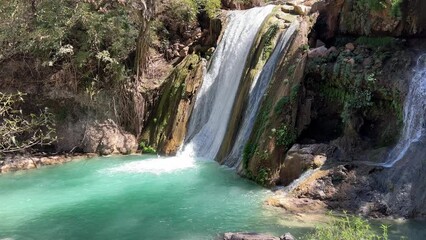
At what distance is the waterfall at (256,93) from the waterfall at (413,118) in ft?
15.8

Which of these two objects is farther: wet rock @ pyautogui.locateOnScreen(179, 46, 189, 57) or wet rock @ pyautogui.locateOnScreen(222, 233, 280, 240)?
wet rock @ pyautogui.locateOnScreen(179, 46, 189, 57)

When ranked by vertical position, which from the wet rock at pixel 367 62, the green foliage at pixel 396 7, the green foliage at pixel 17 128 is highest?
the green foliage at pixel 396 7

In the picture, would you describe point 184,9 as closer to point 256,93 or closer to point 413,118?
point 256,93

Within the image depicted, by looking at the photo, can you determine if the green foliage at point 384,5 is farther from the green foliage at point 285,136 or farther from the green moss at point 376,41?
the green foliage at point 285,136

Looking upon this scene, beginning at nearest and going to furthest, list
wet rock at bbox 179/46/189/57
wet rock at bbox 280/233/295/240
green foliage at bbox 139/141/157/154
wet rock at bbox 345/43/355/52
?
wet rock at bbox 280/233/295/240 < wet rock at bbox 345/43/355/52 < green foliage at bbox 139/141/157/154 < wet rock at bbox 179/46/189/57

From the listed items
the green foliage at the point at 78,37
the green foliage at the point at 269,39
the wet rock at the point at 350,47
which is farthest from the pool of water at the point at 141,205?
the wet rock at the point at 350,47

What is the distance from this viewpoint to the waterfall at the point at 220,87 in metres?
17.3

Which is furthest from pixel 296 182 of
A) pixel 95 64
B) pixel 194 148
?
pixel 95 64

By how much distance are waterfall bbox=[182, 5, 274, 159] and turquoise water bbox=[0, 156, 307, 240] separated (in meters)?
1.17

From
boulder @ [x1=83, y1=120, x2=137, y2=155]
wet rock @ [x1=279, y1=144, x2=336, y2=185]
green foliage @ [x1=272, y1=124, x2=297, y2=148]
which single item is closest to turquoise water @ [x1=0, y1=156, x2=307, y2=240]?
wet rock @ [x1=279, y1=144, x2=336, y2=185]

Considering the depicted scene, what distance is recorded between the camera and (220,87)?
1831 centimetres

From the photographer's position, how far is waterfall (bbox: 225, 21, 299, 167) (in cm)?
1520

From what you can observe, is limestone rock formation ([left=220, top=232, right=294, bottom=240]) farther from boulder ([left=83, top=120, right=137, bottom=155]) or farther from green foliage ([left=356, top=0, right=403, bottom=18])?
boulder ([left=83, top=120, right=137, bottom=155])

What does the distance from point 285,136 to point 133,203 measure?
4.51 meters
